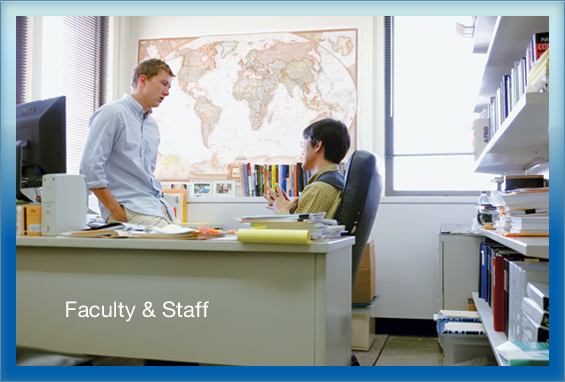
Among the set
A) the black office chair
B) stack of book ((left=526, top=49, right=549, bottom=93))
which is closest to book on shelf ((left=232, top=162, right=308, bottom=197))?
the black office chair

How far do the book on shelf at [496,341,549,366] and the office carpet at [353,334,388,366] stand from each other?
131 cm

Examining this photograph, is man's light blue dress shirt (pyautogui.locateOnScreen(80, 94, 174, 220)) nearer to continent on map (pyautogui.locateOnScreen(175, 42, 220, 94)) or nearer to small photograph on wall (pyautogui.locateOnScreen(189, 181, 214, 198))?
small photograph on wall (pyautogui.locateOnScreen(189, 181, 214, 198))

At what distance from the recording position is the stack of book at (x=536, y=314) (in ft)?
3.91

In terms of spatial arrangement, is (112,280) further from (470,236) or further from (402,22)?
(402,22)

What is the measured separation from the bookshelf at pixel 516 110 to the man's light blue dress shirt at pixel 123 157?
1.53 m

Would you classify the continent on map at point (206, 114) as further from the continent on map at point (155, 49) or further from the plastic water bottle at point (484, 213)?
the plastic water bottle at point (484, 213)

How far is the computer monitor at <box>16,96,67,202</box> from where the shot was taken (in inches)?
64.1

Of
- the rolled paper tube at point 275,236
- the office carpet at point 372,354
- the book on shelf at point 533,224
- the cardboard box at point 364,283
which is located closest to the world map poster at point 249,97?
the cardboard box at point 364,283

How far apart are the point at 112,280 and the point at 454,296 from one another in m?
1.93

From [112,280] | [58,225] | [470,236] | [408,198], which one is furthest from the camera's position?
[408,198]

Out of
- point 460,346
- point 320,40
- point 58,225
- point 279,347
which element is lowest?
point 460,346

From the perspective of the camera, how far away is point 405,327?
3152 millimetres

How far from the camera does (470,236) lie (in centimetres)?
258

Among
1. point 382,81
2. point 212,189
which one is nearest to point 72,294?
point 212,189
